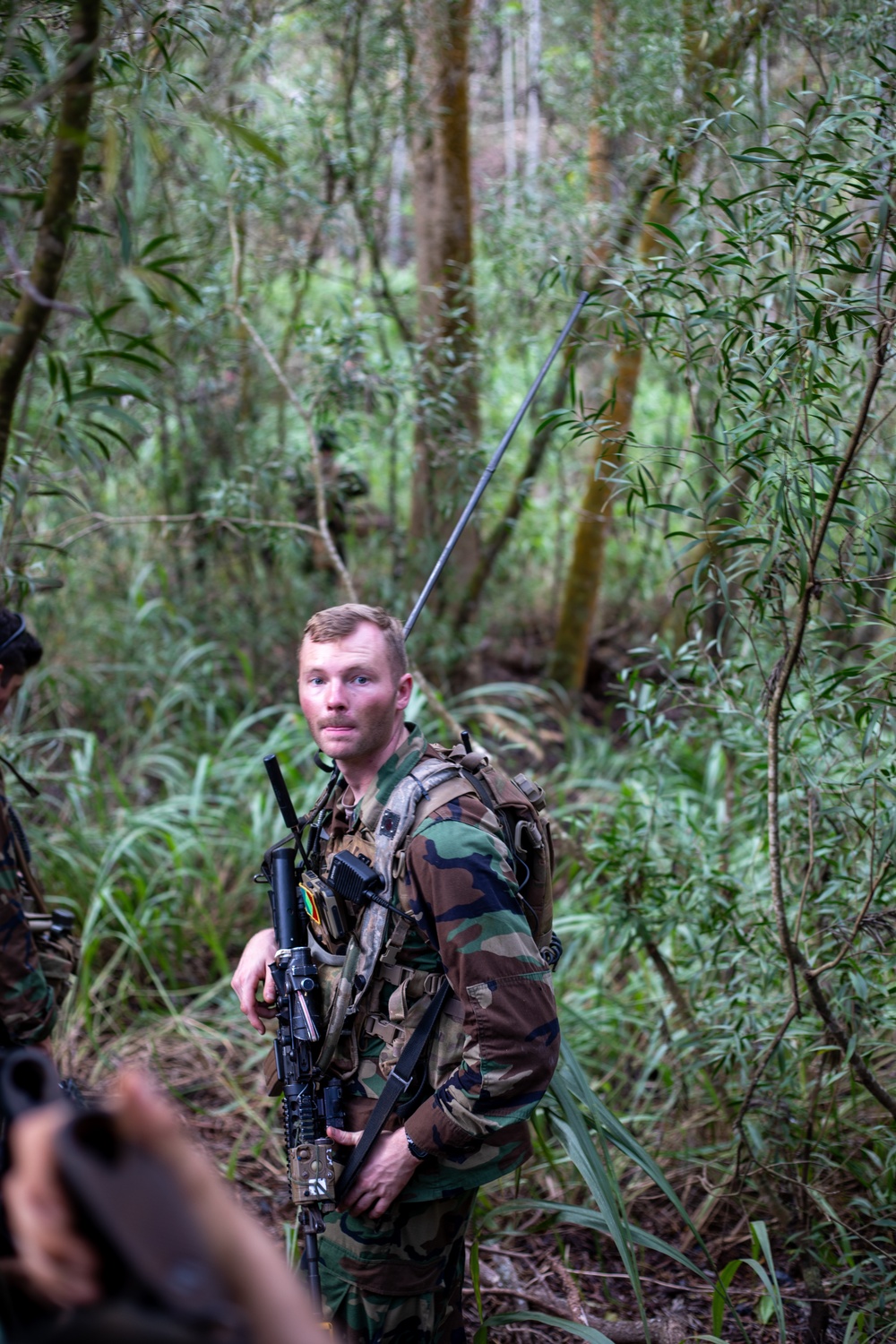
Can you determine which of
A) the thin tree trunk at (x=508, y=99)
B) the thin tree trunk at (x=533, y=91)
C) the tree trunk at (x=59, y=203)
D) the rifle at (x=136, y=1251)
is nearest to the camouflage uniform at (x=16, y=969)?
the tree trunk at (x=59, y=203)

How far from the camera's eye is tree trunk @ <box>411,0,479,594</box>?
5.30 meters

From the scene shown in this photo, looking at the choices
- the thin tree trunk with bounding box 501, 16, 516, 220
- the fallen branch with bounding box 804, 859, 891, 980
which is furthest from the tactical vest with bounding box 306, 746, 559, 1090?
the thin tree trunk with bounding box 501, 16, 516, 220

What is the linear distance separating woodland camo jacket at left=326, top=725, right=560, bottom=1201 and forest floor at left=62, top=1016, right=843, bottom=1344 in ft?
2.86

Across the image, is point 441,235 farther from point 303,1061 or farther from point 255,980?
point 303,1061

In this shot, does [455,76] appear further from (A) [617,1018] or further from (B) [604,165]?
(A) [617,1018]

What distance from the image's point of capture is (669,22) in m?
4.96

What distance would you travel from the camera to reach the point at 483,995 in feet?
6.18

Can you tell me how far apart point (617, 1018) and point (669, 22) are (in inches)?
185

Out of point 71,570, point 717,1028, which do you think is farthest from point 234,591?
point 717,1028

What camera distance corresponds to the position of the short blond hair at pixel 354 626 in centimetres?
221

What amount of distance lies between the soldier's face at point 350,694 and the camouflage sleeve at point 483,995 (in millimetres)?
301

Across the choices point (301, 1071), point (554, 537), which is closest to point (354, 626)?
point (301, 1071)

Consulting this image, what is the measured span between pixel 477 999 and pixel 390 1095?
330 mm

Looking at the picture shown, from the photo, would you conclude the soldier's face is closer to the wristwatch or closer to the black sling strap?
the black sling strap
